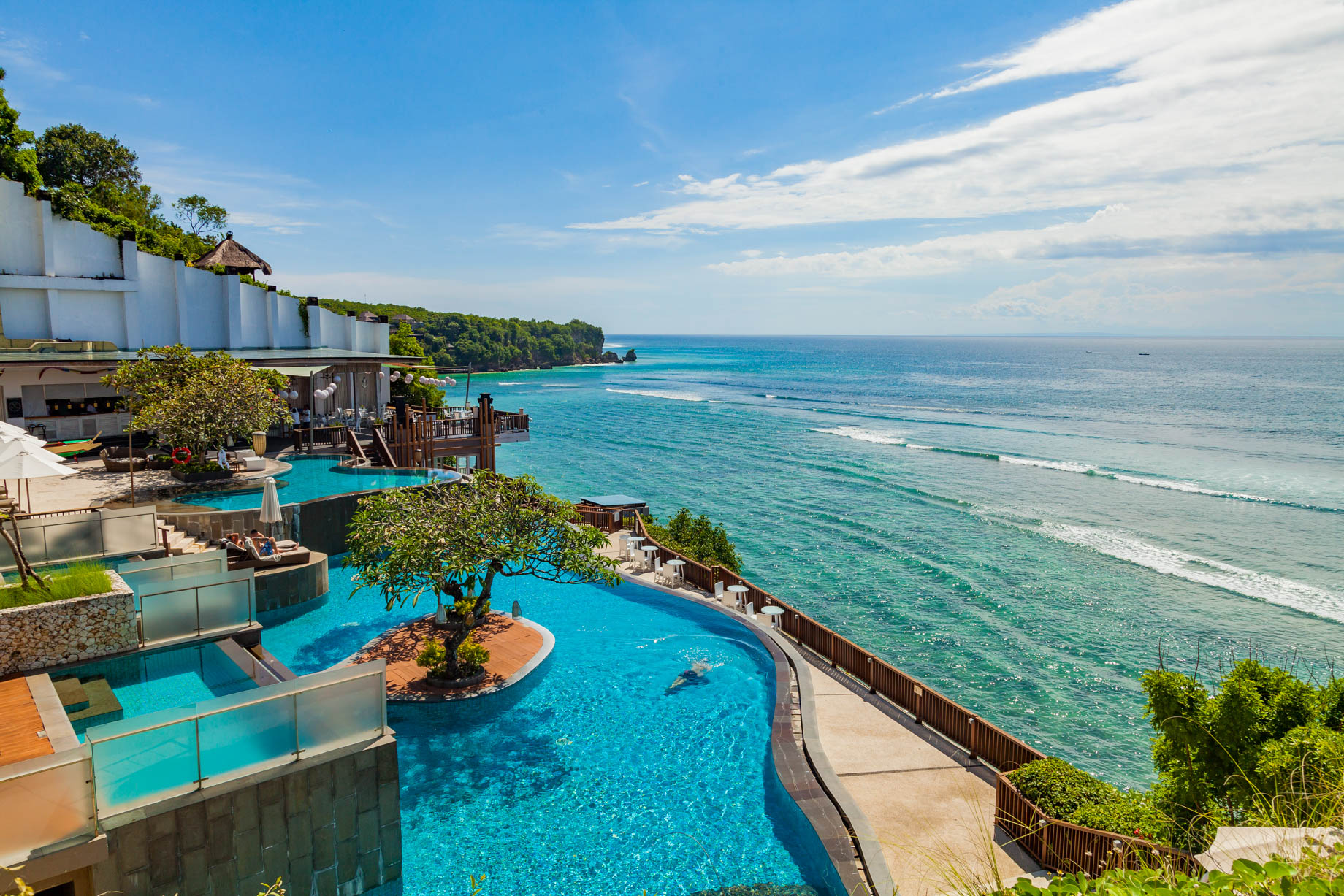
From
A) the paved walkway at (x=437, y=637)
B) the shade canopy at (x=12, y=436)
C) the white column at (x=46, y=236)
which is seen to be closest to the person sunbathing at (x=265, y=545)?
the paved walkway at (x=437, y=637)

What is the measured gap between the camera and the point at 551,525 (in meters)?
14.0

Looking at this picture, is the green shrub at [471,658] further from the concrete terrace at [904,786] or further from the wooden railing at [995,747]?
the wooden railing at [995,747]

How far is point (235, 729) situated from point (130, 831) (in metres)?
1.12

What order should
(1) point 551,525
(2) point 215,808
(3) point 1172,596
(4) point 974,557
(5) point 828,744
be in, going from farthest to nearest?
1. (4) point 974,557
2. (3) point 1172,596
3. (1) point 551,525
4. (5) point 828,744
5. (2) point 215,808

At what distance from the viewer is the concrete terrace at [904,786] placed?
32.3ft

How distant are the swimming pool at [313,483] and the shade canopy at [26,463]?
273 inches

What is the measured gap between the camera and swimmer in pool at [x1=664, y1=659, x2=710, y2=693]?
15.2 metres

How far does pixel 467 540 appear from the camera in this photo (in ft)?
44.3

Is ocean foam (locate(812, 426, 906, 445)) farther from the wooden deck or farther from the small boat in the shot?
the wooden deck

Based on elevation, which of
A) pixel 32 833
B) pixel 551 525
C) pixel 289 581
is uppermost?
pixel 551 525

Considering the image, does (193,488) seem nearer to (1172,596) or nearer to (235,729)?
(235,729)

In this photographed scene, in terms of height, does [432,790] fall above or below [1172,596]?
Answer: above

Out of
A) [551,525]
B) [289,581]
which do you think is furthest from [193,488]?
[551,525]

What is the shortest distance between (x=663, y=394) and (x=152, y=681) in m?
106
